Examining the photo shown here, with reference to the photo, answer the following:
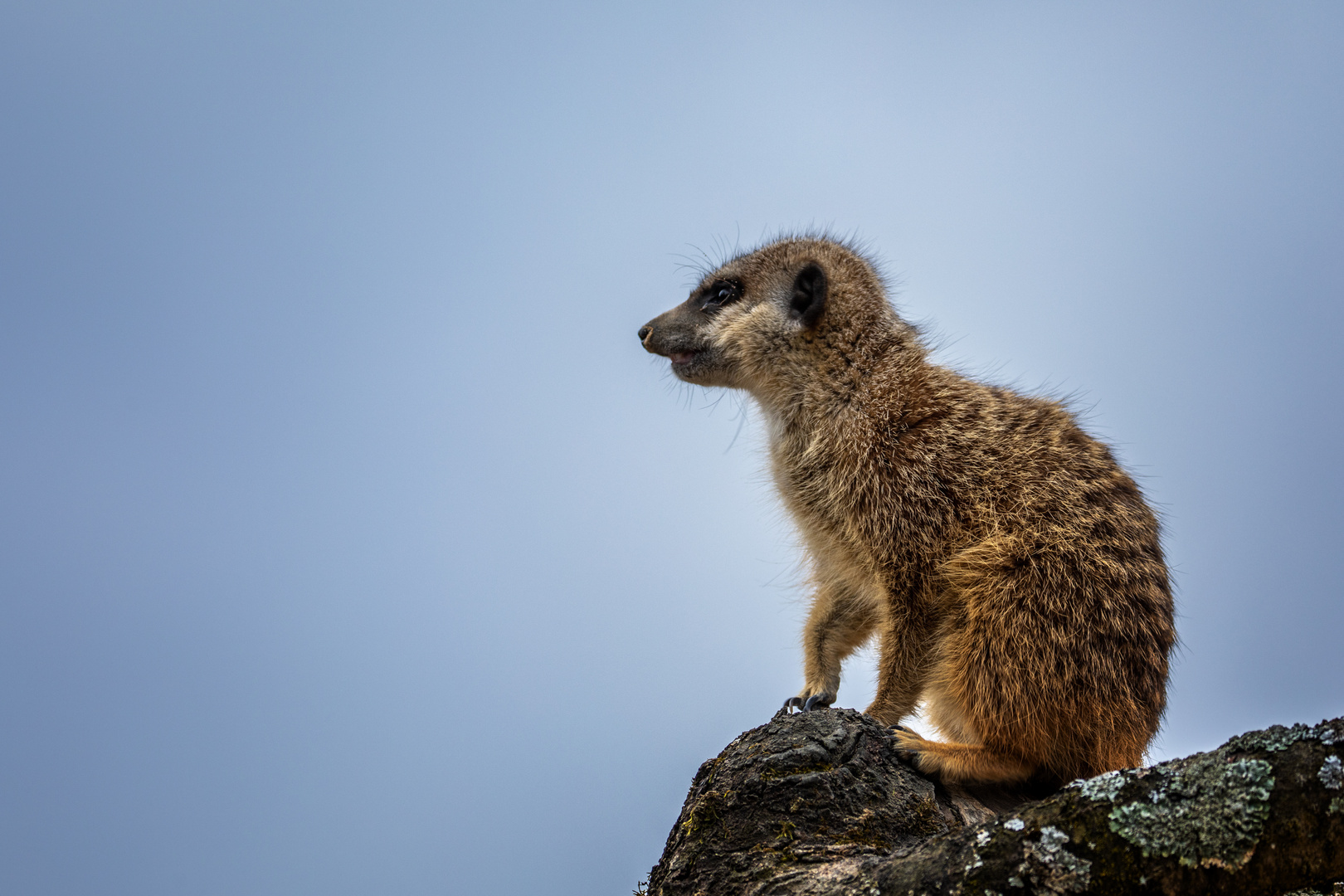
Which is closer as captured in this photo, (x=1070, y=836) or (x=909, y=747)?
(x=1070, y=836)

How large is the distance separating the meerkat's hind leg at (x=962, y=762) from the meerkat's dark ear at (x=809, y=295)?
8.15 ft

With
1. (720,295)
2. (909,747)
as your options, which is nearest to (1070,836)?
(909,747)

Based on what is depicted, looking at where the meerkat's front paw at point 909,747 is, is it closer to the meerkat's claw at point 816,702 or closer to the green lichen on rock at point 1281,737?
the meerkat's claw at point 816,702

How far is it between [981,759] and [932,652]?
55 cm

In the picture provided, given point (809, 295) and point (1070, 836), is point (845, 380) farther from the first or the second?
point (1070, 836)

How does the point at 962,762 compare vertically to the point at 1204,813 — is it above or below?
above

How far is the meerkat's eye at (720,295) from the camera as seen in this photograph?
20.0 ft

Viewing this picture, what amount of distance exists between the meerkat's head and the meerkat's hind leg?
7.05ft

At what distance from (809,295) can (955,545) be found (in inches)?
74.1

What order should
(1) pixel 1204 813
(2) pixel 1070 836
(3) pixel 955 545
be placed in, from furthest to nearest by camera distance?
1. (3) pixel 955 545
2. (2) pixel 1070 836
3. (1) pixel 1204 813

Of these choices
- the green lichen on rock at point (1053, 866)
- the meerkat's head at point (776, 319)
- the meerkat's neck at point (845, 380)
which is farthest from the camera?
the meerkat's head at point (776, 319)

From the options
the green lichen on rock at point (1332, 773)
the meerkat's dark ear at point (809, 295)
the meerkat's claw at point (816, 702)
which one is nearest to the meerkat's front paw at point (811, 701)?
the meerkat's claw at point (816, 702)

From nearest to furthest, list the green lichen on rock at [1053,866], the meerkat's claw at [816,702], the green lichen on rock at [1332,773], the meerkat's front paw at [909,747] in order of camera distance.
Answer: the green lichen on rock at [1332,773], the green lichen on rock at [1053,866], the meerkat's front paw at [909,747], the meerkat's claw at [816,702]

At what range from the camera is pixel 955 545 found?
429 centimetres
